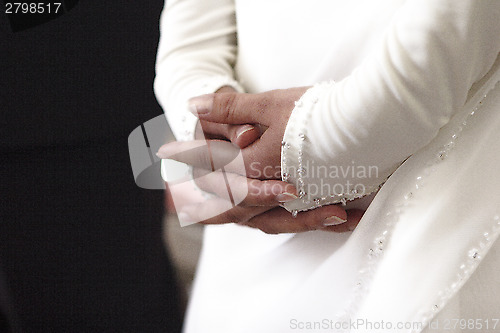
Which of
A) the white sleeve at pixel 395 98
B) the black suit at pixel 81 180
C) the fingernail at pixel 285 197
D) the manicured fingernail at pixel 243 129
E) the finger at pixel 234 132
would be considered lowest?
the black suit at pixel 81 180

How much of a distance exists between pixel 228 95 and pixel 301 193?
0.11m

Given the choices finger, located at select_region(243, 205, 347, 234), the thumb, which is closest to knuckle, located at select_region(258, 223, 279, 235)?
finger, located at select_region(243, 205, 347, 234)

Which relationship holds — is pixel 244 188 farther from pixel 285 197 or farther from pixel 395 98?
pixel 395 98

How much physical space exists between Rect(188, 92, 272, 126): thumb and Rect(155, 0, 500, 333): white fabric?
4 cm

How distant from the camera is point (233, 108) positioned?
382 millimetres

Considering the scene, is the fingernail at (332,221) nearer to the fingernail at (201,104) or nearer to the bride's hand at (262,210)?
the bride's hand at (262,210)

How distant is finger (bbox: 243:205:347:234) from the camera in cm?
37

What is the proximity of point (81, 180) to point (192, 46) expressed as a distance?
239 millimetres

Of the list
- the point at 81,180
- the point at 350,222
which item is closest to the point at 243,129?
the point at 350,222

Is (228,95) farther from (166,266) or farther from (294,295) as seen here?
(166,266)

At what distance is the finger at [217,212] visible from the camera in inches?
16.3

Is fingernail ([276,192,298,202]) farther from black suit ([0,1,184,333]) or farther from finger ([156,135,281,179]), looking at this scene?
black suit ([0,1,184,333])

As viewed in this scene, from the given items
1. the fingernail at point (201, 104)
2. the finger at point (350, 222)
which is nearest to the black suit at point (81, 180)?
the fingernail at point (201, 104)

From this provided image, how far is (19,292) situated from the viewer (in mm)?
619
